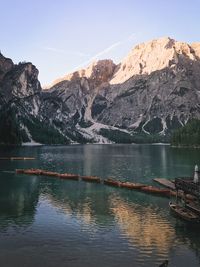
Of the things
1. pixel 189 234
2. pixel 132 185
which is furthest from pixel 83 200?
pixel 189 234

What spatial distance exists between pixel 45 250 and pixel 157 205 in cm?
4059

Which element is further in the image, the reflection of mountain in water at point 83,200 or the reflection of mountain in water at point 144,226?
the reflection of mountain in water at point 83,200

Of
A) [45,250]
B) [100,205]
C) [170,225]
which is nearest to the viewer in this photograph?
[45,250]

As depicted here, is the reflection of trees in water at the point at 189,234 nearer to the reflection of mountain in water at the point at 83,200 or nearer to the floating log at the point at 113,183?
the reflection of mountain in water at the point at 83,200

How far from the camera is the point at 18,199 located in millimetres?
94688

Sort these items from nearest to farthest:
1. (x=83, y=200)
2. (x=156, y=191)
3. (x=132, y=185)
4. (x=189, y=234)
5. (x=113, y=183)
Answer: (x=189, y=234) < (x=83, y=200) < (x=156, y=191) < (x=132, y=185) < (x=113, y=183)

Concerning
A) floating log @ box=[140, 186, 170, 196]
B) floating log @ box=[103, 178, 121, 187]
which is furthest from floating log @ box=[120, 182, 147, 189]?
floating log @ box=[140, 186, 170, 196]

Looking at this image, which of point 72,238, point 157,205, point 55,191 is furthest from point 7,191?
point 72,238

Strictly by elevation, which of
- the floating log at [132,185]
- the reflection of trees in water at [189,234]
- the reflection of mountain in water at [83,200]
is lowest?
the reflection of trees in water at [189,234]

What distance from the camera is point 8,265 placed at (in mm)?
48250

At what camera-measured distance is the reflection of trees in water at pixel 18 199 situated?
7306cm

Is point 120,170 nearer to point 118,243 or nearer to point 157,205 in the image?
point 157,205

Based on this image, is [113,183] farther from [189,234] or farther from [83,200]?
[189,234]

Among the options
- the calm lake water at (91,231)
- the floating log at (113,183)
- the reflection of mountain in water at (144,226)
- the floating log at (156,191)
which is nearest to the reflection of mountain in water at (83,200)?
the calm lake water at (91,231)
